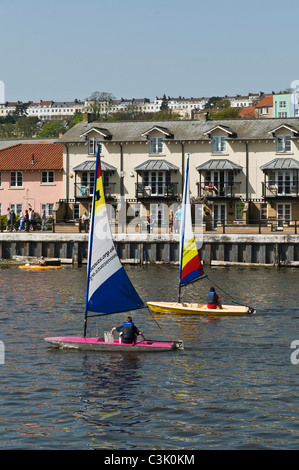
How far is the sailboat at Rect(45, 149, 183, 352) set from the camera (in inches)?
1106

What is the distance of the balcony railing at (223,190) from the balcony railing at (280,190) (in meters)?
2.53

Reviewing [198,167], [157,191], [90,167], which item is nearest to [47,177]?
[90,167]

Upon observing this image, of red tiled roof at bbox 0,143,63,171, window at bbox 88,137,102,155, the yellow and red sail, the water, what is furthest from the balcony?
the water

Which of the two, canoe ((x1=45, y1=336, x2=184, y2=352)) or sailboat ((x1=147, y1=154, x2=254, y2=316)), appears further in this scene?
sailboat ((x1=147, y1=154, x2=254, y2=316))

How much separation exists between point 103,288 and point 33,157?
52536mm

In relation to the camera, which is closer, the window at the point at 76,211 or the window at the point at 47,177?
the window at the point at 76,211

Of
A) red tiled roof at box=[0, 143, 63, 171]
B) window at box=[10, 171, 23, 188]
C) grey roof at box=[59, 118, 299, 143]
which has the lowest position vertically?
window at box=[10, 171, 23, 188]

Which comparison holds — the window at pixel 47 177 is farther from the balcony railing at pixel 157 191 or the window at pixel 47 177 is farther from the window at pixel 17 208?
the balcony railing at pixel 157 191

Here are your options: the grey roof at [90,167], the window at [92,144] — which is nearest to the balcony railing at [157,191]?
the grey roof at [90,167]

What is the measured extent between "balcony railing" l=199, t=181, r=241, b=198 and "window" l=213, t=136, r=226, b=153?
334 cm

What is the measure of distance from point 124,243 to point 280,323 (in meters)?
26.9

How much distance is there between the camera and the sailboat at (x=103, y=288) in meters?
28.1

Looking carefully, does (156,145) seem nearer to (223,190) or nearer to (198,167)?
(198,167)

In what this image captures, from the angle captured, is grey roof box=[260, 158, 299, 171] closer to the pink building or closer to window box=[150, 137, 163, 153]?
window box=[150, 137, 163, 153]
